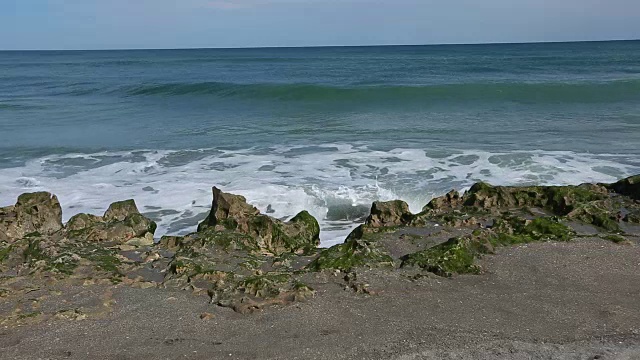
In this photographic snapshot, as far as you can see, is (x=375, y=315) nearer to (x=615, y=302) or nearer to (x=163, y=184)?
(x=615, y=302)

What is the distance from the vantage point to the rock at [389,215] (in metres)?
8.03

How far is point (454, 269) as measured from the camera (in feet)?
20.2

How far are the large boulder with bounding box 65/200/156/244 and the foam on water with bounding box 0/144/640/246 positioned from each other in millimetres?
1085

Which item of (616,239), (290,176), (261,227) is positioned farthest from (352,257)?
(290,176)

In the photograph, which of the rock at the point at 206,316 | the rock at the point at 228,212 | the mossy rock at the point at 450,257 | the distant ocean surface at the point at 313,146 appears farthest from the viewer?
the distant ocean surface at the point at 313,146

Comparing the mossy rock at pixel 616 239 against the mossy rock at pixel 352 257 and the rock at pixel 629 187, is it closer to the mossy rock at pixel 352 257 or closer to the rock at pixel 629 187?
the rock at pixel 629 187

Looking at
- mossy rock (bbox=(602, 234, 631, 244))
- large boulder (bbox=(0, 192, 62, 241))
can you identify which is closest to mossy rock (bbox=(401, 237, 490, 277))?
mossy rock (bbox=(602, 234, 631, 244))

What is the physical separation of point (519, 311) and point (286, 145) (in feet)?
37.7

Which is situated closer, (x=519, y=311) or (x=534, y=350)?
(x=534, y=350)

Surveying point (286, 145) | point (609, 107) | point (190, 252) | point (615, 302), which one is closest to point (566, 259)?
point (615, 302)

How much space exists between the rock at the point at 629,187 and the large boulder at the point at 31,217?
8.26m

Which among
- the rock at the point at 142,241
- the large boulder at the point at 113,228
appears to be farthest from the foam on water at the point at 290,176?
the rock at the point at 142,241

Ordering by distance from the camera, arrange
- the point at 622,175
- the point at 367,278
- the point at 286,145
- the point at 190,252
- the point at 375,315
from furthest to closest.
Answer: the point at 286,145
the point at 622,175
the point at 190,252
the point at 367,278
the point at 375,315

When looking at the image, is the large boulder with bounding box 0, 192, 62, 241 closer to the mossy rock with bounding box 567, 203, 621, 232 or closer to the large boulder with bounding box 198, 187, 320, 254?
the large boulder with bounding box 198, 187, 320, 254
